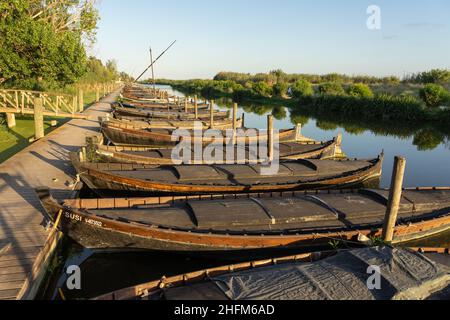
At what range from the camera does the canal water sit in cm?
1067

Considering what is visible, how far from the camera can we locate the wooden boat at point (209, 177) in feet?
48.6

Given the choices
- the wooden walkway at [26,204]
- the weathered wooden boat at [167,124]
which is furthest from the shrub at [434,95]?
the wooden walkway at [26,204]

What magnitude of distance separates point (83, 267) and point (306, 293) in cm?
788

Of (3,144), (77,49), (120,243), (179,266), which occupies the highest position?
(77,49)

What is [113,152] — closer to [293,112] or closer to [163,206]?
[163,206]

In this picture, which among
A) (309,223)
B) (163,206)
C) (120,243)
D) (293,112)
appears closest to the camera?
(120,243)

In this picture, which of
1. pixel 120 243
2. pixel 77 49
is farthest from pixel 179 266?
pixel 77 49

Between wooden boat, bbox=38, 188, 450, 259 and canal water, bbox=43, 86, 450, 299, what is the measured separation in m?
0.76

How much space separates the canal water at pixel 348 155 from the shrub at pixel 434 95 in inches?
255

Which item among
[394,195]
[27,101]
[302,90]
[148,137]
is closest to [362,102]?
[302,90]

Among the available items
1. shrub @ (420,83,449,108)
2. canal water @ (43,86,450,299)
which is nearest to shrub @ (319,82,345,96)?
canal water @ (43,86,450,299)

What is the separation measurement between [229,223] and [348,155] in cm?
2284

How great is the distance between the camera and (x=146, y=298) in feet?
23.7
